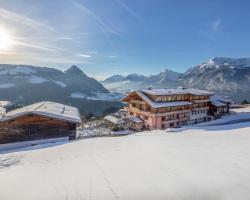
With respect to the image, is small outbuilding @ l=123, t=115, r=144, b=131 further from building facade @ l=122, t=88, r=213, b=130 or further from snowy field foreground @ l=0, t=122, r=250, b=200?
snowy field foreground @ l=0, t=122, r=250, b=200

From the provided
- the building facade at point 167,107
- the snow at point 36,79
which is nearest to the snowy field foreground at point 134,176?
the building facade at point 167,107

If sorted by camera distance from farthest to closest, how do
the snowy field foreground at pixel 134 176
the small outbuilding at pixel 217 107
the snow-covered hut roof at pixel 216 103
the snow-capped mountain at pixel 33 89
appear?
the snow-capped mountain at pixel 33 89 → the small outbuilding at pixel 217 107 → the snow-covered hut roof at pixel 216 103 → the snowy field foreground at pixel 134 176

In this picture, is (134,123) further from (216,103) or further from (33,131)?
(216,103)

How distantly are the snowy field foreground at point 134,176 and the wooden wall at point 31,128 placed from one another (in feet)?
32.2

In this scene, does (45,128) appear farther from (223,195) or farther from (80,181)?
(223,195)

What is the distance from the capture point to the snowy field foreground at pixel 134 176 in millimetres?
7785

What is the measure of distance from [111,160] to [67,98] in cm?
14827

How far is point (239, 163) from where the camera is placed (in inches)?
425

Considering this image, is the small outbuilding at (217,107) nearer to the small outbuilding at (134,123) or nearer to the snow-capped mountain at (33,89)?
the small outbuilding at (134,123)

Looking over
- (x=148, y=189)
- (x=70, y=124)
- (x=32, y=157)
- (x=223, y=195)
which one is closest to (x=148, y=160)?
(x=148, y=189)

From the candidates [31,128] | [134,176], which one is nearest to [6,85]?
[31,128]

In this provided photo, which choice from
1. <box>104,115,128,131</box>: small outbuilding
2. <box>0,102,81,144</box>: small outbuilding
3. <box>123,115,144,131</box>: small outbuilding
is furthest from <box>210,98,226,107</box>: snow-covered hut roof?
<box>0,102,81,144</box>: small outbuilding

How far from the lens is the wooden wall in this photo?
22953 mm

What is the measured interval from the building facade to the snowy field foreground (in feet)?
73.4
